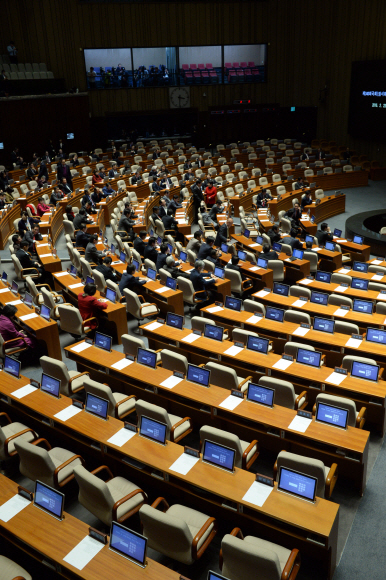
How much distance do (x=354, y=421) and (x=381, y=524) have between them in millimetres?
971

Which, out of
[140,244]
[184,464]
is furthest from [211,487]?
[140,244]

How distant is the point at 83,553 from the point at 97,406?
5.77 ft

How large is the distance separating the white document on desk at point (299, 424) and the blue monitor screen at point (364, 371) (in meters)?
1.09

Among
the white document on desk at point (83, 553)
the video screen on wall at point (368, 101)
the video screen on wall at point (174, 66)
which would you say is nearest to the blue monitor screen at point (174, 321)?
the white document on desk at point (83, 553)

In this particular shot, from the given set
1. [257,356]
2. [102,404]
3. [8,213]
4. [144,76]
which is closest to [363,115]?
[144,76]

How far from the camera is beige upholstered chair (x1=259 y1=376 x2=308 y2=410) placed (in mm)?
5418

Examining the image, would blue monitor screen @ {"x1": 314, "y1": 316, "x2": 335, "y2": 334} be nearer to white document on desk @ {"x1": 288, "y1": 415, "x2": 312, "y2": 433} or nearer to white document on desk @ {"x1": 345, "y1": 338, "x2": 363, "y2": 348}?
white document on desk @ {"x1": 345, "y1": 338, "x2": 363, "y2": 348}

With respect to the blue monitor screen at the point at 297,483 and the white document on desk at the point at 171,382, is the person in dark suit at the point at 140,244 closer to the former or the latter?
the white document on desk at the point at 171,382

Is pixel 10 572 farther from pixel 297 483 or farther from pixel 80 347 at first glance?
pixel 80 347

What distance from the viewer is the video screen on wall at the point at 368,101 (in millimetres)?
19734

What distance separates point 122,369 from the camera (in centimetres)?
618

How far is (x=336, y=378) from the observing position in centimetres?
580

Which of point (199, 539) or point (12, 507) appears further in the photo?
point (12, 507)

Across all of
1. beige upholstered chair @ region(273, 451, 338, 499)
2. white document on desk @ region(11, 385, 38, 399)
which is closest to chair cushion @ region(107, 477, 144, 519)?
beige upholstered chair @ region(273, 451, 338, 499)
